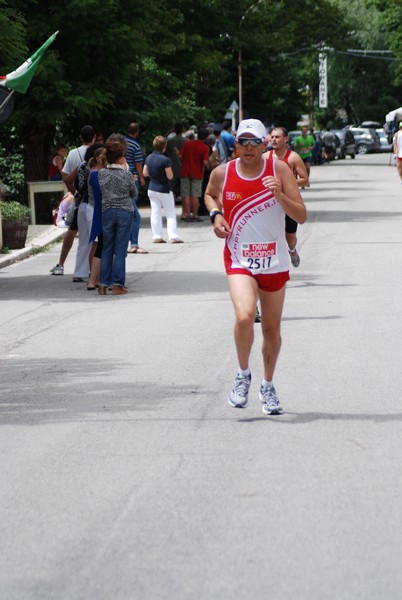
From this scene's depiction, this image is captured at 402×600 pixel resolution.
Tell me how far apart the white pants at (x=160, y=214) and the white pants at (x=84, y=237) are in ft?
18.0

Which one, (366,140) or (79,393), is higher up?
(79,393)

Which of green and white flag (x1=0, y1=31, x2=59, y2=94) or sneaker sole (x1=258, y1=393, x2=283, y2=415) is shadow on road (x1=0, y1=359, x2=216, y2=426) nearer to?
sneaker sole (x1=258, y1=393, x2=283, y2=415)

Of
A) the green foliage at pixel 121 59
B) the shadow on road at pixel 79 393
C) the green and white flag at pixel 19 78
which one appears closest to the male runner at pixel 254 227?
the shadow on road at pixel 79 393

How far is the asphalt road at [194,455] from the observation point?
17.6 feet

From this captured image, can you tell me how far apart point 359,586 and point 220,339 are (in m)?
6.97

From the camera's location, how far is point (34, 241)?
2388 cm

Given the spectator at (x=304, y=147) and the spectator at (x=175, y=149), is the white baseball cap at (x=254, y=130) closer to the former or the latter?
the spectator at (x=175, y=149)

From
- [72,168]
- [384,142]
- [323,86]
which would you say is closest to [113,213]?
[72,168]

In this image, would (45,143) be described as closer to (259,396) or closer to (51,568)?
(259,396)

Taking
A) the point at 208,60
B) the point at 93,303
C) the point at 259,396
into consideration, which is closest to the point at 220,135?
the point at 208,60

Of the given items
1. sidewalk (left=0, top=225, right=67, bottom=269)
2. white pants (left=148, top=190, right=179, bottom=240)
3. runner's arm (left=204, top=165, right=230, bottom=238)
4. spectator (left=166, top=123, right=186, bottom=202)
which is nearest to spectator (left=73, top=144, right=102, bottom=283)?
sidewalk (left=0, top=225, right=67, bottom=269)

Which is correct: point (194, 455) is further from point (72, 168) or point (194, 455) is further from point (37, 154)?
point (37, 154)

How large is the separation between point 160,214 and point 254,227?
14.9 meters

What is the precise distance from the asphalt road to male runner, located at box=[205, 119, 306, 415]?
1.96ft
